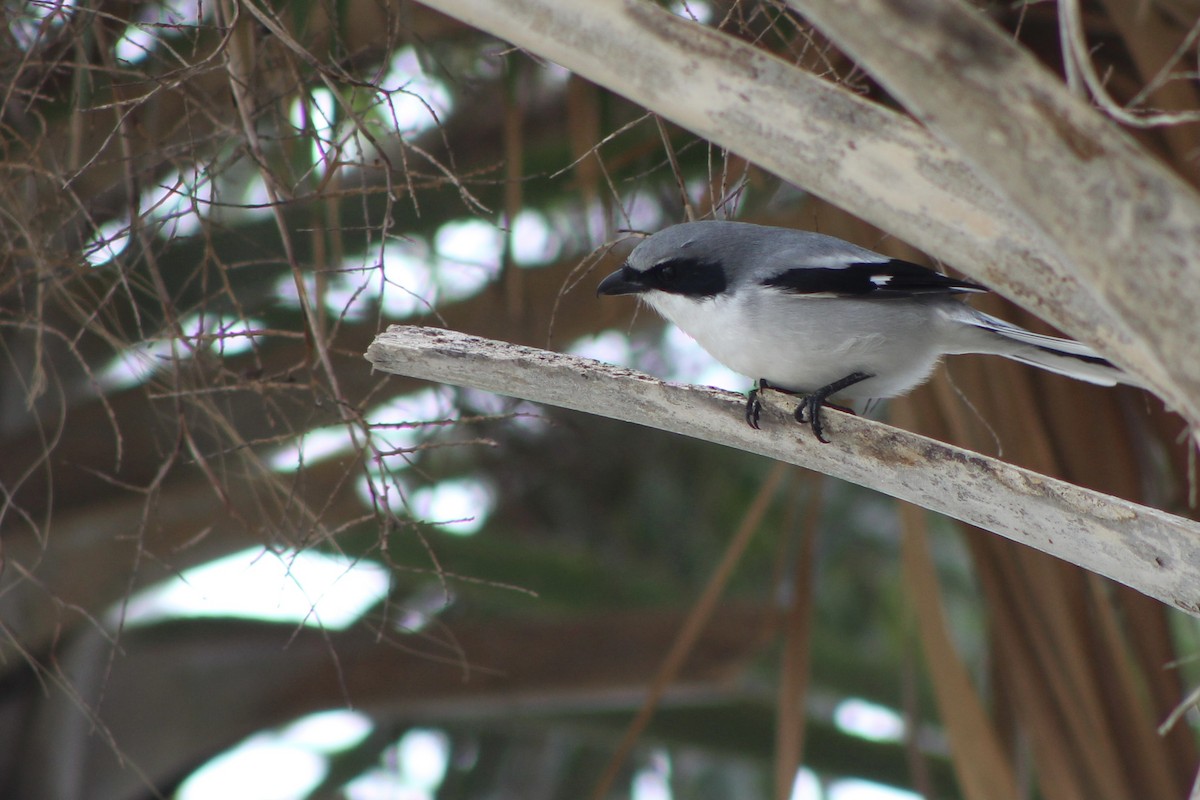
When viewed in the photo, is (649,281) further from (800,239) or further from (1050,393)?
(1050,393)

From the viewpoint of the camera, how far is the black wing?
2312 mm

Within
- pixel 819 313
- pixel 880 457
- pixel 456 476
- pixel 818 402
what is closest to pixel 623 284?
pixel 819 313

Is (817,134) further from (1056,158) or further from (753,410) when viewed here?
(753,410)

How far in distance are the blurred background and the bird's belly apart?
7.4 inches

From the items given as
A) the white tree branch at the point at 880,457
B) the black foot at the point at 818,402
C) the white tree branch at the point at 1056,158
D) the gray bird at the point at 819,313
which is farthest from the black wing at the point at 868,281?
the white tree branch at the point at 1056,158

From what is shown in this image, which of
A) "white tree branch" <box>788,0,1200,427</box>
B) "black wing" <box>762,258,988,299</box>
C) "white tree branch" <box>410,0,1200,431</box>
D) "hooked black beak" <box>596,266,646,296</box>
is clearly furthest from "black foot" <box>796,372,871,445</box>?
"white tree branch" <box>788,0,1200,427</box>

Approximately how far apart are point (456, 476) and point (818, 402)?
3.66 m

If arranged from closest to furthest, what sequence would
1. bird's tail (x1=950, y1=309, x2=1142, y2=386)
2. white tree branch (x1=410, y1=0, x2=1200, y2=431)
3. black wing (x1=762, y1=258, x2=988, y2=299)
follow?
white tree branch (x1=410, y1=0, x2=1200, y2=431) → bird's tail (x1=950, y1=309, x2=1142, y2=386) → black wing (x1=762, y1=258, x2=988, y2=299)

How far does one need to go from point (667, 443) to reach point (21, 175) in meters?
3.88

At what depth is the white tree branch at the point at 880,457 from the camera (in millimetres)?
1437

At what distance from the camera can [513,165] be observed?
288cm

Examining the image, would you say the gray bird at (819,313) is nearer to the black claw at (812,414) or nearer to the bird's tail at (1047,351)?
the bird's tail at (1047,351)

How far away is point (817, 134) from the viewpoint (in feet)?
3.43

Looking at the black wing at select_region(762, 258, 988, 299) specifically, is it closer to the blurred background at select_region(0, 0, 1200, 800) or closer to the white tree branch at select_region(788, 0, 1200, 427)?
the blurred background at select_region(0, 0, 1200, 800)
